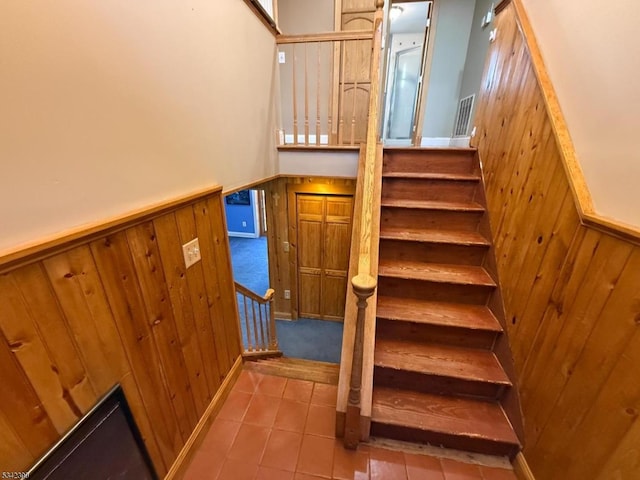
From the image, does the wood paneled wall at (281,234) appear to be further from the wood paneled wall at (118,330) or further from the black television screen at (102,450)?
the black television screen at (102,450)

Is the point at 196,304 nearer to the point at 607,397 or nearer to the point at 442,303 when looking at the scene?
the point at 442,303

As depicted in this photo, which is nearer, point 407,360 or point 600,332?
point 600,332

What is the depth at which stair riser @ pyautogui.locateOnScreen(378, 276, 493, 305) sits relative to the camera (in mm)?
1834

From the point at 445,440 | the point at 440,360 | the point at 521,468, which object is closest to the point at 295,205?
the point at 440,360

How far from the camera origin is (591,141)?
1.14m

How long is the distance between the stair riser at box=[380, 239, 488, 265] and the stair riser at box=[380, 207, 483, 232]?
21 centimetres

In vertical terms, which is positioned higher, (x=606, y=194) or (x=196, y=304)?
(x=606, y=194)

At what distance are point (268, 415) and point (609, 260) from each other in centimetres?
194

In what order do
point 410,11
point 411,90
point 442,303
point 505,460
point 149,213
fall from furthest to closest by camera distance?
1. point 411,90
2. point 410,11
3. point 442,303
4. point 505,460
5. point 149,213

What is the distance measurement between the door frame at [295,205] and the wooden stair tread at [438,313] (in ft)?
6.41

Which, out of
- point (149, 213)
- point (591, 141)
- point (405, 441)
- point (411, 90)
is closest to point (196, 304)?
point (149, 213)

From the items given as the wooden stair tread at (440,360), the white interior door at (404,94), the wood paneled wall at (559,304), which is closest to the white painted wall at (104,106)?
the wooden stair tread at (440,360)

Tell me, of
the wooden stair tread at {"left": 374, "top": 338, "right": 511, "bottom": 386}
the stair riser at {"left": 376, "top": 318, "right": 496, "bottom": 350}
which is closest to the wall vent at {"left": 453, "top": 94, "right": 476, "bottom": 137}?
the stair riser at {"left": 376, "top": 318, "right": 496, "bottom": 350}

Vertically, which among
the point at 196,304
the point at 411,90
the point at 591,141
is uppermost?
the point at 411,90
